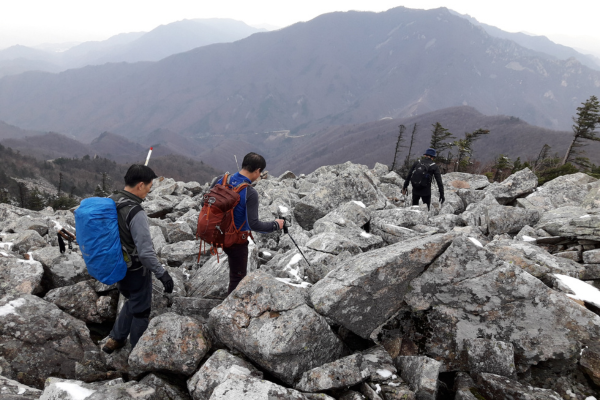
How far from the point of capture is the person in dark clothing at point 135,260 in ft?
16.0

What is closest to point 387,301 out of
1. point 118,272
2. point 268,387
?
point 268,387

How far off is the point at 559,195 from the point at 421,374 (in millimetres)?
14262

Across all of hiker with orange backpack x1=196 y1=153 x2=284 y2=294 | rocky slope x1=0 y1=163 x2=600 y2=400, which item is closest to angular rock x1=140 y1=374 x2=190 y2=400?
rocky slope x1=0 y1=163 x2=600 y2=400

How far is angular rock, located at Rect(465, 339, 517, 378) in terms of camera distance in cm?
464

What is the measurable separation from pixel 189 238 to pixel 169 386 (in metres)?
6.56

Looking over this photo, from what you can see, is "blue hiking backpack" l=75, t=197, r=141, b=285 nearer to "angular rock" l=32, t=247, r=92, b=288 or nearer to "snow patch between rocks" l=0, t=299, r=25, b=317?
"snow patch between rocks" l=0, t=299, r=25, b=317

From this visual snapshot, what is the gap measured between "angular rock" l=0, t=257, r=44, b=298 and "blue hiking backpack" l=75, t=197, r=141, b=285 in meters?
2.85

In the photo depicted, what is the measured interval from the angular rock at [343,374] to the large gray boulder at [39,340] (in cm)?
384

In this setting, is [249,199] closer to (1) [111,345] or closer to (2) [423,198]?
(1) [111,345]

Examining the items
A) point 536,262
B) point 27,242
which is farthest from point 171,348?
point 536,262

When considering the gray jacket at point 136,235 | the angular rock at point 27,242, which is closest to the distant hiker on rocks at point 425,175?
the gray jacket at point 136,235

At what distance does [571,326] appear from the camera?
481cm

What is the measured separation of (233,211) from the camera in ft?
18.8

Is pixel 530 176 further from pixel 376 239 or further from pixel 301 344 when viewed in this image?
pixel 301 344
